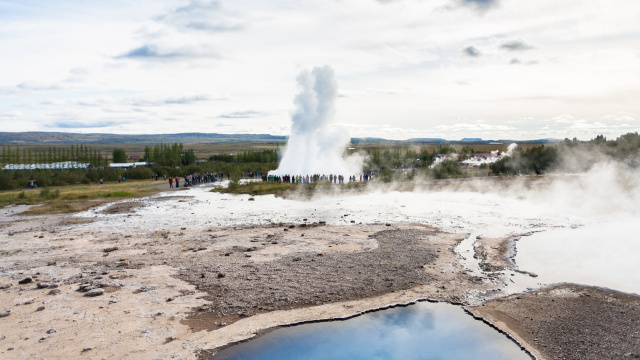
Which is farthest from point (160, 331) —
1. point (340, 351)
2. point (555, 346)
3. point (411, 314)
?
point (555, 346)

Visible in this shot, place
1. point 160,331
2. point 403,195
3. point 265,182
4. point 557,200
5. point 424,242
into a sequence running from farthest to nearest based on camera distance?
point 265,182, point 403,195, point 557,200, point 424,242, point 160,331

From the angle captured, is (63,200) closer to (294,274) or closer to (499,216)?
(294,274)

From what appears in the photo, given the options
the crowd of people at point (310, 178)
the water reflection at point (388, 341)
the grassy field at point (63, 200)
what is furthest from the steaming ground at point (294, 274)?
the crowd of people at point (310, 178)

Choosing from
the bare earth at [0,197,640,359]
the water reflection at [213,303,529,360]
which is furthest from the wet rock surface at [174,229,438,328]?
the water reflection at [213,303,529,360]

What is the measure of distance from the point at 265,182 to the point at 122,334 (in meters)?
31.4

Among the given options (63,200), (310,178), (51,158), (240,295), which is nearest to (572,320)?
(240,295)

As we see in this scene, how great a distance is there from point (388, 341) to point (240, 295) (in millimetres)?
3837

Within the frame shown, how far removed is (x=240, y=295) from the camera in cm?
1095

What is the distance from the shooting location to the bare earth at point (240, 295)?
866cm

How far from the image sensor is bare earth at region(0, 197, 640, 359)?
28.4 ft

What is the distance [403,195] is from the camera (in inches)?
1249

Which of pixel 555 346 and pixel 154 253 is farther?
pixel 154 253

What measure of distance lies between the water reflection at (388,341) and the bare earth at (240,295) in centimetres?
34

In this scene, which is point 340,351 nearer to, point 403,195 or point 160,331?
point 160,331
